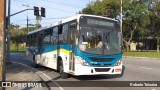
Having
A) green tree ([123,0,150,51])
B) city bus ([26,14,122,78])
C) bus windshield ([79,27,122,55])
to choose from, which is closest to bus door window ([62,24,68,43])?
city bus ([26,14,122,78])

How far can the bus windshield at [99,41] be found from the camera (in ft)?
49.3

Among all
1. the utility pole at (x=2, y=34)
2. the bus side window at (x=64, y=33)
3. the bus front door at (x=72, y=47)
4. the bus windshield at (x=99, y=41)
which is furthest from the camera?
the bus side window at (x=64, y=33)

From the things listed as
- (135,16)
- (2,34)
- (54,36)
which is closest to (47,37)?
(54,36)

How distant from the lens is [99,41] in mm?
15258

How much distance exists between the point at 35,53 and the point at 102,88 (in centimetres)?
1345

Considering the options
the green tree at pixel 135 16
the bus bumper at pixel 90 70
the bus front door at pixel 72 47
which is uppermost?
the green tree at pixel 135 16

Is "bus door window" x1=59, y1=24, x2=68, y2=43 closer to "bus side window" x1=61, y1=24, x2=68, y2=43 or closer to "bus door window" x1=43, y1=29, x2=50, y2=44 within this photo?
"bus side window" x1=61, y1=24, x2=68, y2=43

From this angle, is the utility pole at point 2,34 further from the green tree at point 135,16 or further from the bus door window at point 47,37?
the green tree at point 135,16

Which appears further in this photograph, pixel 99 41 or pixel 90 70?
pixel 99 41

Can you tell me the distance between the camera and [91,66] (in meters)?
14.9

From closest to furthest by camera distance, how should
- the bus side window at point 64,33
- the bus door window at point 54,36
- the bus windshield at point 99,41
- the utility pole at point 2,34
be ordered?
the utility pole at point 2,34 → the bus windshield at point 99,41 → the bus side window at point 64,33 → the bus door window at point 54,36

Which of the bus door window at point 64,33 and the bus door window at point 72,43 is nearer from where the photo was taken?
the bus door window at point 72,43

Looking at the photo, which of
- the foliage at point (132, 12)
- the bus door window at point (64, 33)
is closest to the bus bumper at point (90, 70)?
the bus door window at point (64, 33)

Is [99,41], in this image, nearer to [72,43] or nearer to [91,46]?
[91,46]
